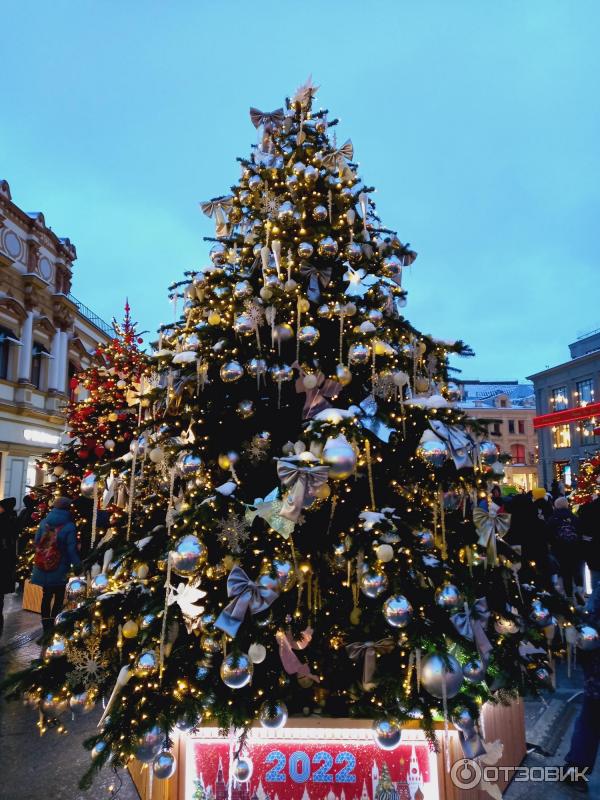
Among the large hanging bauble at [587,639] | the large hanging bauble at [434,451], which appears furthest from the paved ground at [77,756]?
the large hanging bauble at [434,451]

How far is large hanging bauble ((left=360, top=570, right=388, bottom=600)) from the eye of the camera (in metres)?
2.68

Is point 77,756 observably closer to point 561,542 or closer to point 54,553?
point 54,553

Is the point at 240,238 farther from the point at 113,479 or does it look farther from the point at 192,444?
the point at 113,479

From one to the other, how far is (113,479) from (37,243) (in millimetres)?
21882

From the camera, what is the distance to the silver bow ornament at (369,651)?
2.87 m

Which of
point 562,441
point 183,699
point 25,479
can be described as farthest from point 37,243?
point 562,441

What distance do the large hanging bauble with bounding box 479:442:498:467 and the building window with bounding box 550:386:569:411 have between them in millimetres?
38779

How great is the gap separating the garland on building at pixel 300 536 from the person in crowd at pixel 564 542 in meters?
3.25

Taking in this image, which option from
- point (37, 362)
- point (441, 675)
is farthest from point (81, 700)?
point (37, 362)

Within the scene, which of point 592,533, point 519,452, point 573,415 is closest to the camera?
point 592,533

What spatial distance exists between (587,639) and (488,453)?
3.95 ft

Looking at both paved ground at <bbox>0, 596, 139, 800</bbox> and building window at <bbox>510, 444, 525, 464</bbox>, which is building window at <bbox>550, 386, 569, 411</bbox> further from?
paved ground at <bbox>0, 596, 139, 800</bbox>

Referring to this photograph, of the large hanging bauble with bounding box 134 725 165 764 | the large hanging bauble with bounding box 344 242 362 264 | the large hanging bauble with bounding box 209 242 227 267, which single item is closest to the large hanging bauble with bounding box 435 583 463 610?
the large hanging bauble with bounding box 134 725 165 764

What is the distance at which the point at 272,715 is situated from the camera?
265 cm
